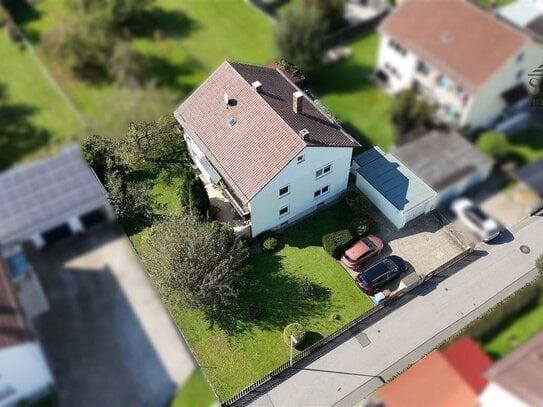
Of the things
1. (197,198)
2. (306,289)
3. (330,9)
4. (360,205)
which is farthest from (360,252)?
(330,9)

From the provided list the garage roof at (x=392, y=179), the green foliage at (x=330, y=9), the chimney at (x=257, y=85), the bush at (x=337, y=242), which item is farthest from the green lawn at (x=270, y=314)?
the green foliage at (x=330, y=9)

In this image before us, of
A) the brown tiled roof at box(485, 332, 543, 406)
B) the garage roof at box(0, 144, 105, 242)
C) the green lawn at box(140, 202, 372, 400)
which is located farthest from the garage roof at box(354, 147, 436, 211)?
the garage roof at box(0, 144, 105, 242)

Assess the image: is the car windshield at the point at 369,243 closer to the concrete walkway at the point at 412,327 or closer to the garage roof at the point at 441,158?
the concrete walkway at the point at 412,327

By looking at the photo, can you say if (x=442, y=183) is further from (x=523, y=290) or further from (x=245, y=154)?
(x=245, y=154)

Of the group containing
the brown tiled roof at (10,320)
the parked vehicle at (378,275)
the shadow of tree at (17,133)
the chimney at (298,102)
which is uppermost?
the shadow of tree at (17,133)

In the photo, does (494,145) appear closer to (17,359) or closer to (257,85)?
(257,85)

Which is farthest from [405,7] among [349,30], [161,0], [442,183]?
[161,0]
